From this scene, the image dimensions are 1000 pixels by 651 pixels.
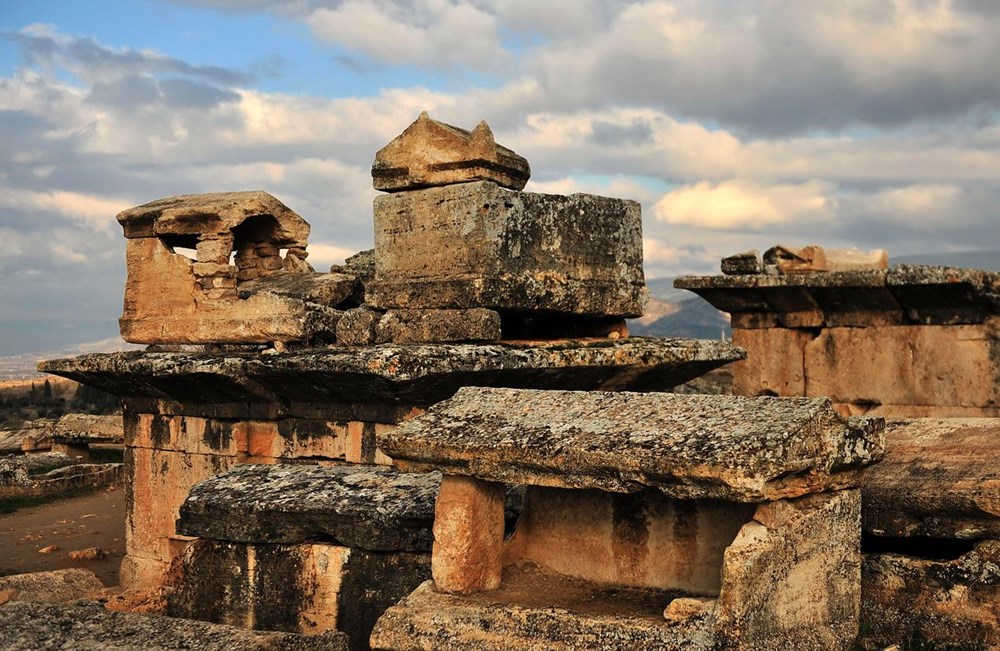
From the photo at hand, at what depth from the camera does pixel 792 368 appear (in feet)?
36.3

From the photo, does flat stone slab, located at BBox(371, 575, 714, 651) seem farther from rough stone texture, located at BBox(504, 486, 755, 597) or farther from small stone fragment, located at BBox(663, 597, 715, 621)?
rough stone texture, located at BBox(504, 486, 755, 597)

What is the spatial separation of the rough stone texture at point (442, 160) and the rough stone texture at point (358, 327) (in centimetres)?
79

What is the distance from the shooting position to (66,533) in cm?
1201

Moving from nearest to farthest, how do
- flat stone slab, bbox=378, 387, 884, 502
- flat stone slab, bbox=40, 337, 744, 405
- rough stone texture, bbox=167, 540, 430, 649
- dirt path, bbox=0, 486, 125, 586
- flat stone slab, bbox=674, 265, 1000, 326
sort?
1. flat stone slab, bbox=378, 387, 884, 502
2. rough stone texture, bbox=167, 540, 430, 649
3. flat stone slab, bbox=40, 337, 744, 405
4. flat stone slab, bbox=674, 265, 1000, 326
5. dirt path, bbox=0, 486, 125, 586

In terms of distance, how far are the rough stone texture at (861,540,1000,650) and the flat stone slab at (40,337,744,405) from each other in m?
2.29

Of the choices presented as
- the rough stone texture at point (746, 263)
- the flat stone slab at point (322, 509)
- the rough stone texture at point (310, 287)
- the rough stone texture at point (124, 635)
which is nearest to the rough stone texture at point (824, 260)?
the rough stone texture at point (746, 263)

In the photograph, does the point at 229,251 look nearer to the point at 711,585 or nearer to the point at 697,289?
the point at 697,289

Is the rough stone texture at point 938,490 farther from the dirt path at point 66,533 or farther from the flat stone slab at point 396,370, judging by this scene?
the dirt path at point 66,533

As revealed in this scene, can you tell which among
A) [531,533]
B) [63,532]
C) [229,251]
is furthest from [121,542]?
[531,533]

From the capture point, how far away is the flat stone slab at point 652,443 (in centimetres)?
375

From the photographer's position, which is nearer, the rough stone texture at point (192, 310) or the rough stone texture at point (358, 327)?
the rough stone texture at point (358, 327)

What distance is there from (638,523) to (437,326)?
7.59 feet

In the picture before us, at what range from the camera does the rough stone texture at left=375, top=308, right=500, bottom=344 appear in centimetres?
648

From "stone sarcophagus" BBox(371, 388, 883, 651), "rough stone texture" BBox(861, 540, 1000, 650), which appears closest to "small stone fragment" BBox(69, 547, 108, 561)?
"stone sarcophagus" BBox(371, 388, 883, 651)
